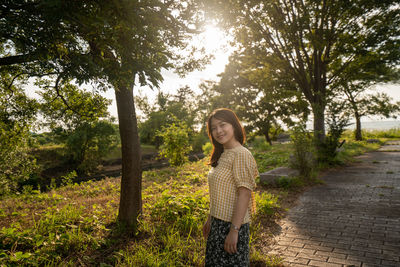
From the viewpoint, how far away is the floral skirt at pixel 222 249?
6.57ft

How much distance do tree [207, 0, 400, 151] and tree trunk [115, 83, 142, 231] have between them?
7.62 m

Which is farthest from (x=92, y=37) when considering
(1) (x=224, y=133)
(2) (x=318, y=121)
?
(2) (x=318, y=121)

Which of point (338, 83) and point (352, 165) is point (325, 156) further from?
point (338, 83)

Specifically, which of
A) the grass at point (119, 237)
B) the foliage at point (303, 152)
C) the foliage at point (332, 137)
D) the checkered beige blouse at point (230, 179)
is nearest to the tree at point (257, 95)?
the foliage at point (332, 137)

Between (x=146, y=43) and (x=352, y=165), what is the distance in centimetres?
1183

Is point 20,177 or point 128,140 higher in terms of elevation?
point 128,140

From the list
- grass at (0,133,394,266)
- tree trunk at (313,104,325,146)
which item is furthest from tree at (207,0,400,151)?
grass at (0,133,394,266)

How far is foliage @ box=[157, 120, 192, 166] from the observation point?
12.8 metres

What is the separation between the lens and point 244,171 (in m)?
1.98

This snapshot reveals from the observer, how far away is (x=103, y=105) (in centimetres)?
603

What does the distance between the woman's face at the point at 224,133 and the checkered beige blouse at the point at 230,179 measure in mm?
87

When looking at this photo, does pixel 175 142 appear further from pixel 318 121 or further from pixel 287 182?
pixel 318 121

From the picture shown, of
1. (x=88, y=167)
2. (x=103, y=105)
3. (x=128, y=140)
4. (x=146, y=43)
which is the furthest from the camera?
(x=88, y=167)


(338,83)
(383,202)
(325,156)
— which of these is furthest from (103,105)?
(338,83)
